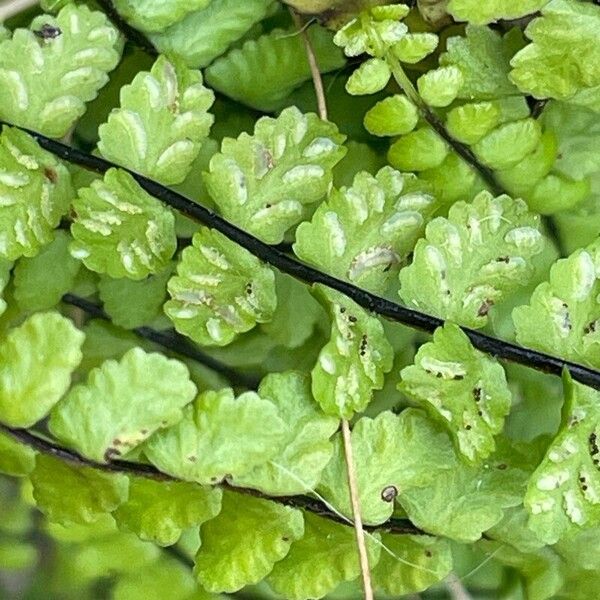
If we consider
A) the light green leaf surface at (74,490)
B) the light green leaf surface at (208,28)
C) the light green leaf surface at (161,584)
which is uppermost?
the light green leaf surface at (208,28)

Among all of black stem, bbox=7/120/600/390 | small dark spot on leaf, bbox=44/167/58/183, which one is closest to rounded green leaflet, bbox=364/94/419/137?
black stem, bbox=7/120/600/390

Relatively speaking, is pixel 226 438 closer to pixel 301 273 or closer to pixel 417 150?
pixel 301 273

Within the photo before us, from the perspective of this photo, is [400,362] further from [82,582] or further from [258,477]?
[82,582]

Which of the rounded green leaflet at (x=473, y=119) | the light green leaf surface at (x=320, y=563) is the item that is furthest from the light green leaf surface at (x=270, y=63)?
the light green leaf surface at (x=320, y=563)

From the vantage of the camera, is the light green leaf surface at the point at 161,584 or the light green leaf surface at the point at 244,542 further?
the light green leaf surface at the point at 161,584

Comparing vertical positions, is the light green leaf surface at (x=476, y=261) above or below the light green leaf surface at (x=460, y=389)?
above

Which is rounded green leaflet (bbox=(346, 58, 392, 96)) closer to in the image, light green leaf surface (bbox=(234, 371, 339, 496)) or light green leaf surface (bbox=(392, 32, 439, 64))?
light green leaf surface (bbox=(392, 32, 439, 64))

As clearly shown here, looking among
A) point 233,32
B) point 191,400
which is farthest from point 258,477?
point 233,32

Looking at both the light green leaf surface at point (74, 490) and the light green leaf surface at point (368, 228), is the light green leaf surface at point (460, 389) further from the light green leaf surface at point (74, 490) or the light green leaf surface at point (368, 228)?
the light green leaf surface at point (74, 490)
